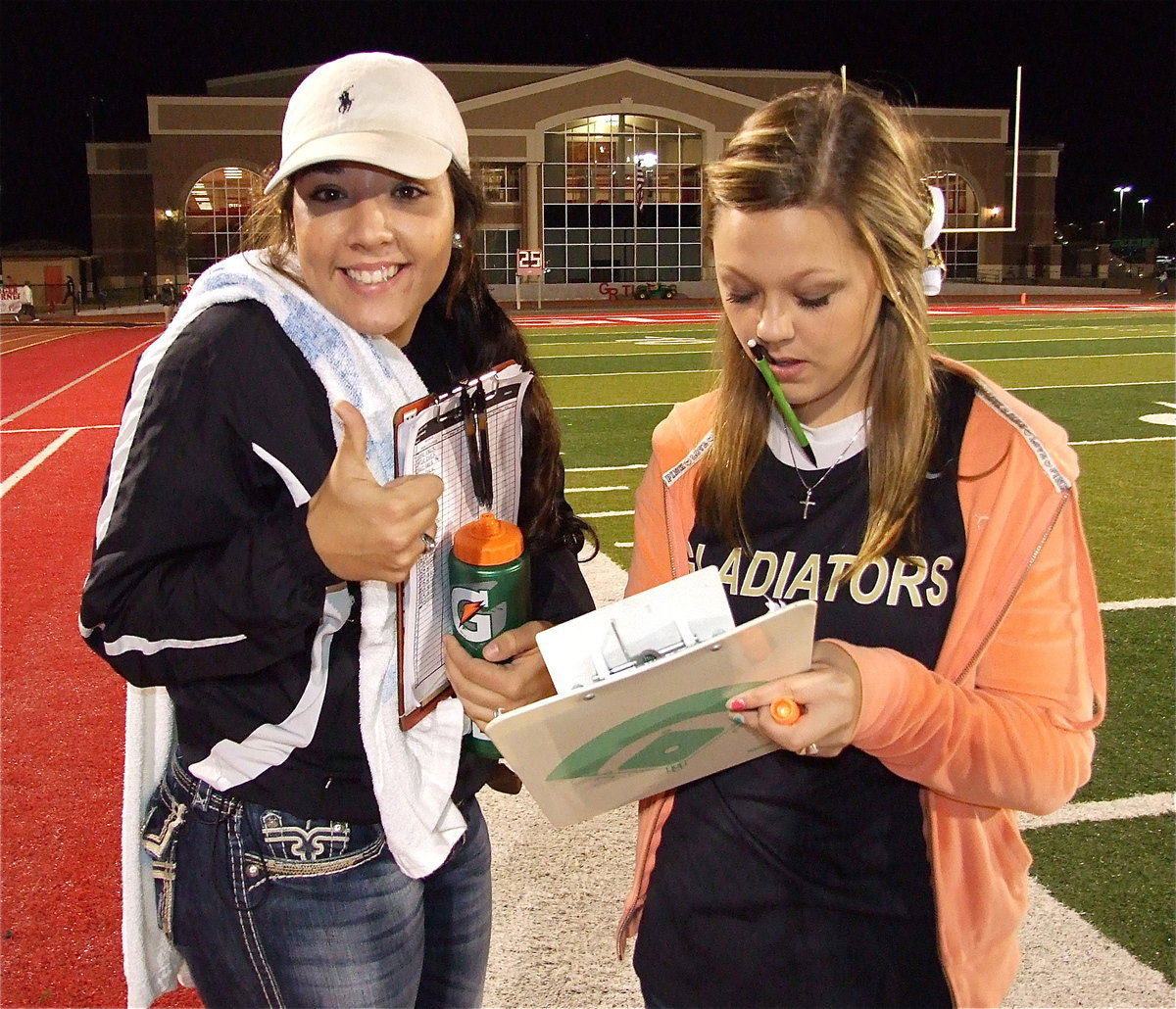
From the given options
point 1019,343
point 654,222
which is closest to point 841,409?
point 1019,343

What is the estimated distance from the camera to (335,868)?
53.7 inches

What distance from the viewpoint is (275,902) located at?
1342mm

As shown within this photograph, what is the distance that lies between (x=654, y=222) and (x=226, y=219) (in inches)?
671

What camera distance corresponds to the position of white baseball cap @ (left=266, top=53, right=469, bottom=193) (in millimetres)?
1371

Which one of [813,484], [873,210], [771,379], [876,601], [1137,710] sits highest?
[873,210]

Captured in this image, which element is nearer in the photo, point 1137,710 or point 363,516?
point 363,516

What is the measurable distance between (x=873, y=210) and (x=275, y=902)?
1167 mm

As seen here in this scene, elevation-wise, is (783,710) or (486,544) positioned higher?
(486,544)

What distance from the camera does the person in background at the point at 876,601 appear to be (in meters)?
1.33

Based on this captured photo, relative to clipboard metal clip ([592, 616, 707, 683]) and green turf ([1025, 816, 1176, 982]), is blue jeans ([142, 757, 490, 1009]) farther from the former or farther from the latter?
green turf ([1025, 816, 1176, 982])

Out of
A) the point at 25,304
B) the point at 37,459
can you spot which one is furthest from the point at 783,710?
the point at 25,304

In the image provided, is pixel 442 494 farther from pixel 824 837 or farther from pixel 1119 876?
pixel 1119 876

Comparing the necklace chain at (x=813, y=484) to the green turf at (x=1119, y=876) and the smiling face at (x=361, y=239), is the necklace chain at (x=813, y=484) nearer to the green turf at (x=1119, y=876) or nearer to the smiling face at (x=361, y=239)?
the smiling face at (x=361, y=239)

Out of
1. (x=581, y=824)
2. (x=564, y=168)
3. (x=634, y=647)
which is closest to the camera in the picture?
(x=634, y=647)
